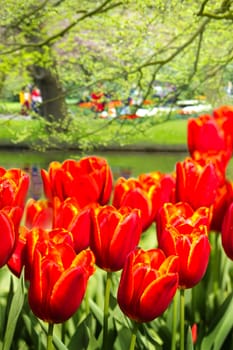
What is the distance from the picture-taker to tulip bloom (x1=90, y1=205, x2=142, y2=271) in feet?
5.33

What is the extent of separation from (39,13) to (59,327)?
5.17m

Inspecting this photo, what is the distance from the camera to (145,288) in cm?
145

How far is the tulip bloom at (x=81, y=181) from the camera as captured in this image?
6.57ft

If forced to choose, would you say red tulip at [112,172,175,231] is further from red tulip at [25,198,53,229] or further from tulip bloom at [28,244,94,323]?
tulip bloom at [28,244,94,323]

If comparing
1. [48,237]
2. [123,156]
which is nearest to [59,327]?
[48,237]

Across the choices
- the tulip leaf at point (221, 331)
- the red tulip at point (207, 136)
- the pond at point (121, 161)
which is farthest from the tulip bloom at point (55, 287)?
the pond at point (121, 161)

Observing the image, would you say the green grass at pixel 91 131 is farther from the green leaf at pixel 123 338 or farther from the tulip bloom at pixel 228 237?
the tulip bloom at pixel 228 237

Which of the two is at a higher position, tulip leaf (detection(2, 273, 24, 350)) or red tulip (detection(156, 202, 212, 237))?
red tulip (detection(156, 202, 212, 237))

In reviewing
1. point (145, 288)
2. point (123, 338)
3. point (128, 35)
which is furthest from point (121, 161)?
point (145, 288)

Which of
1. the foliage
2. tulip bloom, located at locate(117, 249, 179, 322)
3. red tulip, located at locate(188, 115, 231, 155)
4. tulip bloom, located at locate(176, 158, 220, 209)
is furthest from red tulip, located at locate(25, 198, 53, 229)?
the foliage

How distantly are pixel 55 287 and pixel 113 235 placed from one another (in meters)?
0.24

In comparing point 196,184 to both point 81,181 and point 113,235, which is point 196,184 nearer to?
point 81,181

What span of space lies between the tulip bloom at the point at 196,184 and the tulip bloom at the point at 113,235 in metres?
0.49

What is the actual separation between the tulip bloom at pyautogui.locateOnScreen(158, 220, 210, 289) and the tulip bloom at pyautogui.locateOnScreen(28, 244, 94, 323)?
0.71ft
